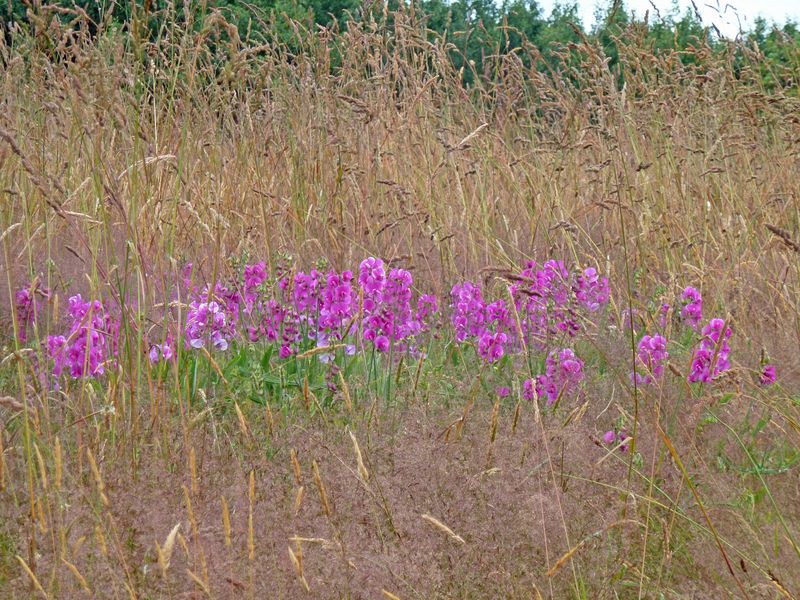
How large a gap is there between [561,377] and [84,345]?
120 centimetres

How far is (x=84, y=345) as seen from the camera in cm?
250

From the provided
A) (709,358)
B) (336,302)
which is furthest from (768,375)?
(336,302)

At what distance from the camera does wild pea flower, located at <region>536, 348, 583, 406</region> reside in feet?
8.02

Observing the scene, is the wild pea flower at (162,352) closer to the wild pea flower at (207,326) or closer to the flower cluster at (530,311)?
the wild pea flower at (207,326)

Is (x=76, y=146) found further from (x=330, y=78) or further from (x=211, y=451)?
(x=211, y=451)

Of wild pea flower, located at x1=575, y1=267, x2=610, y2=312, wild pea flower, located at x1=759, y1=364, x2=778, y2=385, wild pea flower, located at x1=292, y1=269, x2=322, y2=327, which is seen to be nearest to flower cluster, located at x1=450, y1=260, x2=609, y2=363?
wild pea flower, located at x1=575, y1=267, x2=610, y2=312

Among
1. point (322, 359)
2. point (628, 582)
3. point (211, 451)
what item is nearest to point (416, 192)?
point (322, 359)

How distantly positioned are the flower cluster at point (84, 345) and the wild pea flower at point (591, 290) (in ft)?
4.54

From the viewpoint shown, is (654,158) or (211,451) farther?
(654,158)

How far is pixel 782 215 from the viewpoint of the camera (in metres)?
4.23

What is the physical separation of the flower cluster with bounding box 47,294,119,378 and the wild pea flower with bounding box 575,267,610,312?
4.54 feet

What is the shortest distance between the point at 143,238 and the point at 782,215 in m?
2.65

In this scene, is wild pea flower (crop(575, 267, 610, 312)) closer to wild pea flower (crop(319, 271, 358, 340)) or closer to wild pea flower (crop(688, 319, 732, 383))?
wild pea flower (crop(688, 319, 732, 383))

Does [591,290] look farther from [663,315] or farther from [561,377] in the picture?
[561,377]
